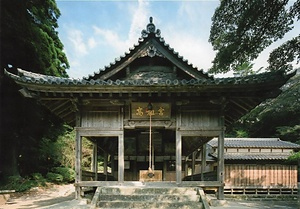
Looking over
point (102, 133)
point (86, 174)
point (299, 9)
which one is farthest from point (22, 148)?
point (299, 9)

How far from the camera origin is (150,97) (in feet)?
25.2

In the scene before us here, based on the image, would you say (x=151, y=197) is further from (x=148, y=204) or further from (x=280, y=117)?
(x=280, y=117)

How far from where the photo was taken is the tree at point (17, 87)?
1415 centimetres

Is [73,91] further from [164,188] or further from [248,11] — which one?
[248,11]

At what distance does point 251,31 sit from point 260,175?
10682mm

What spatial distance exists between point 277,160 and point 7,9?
67.6 ft

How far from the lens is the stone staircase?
6266mm

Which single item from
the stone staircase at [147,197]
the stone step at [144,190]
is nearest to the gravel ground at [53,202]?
the stone staircase at [147,197]

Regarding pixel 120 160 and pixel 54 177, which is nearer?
pixel 120 160

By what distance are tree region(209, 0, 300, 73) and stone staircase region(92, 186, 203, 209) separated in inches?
309

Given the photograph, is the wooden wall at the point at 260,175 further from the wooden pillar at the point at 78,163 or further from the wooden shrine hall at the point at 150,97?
the wooden pillar at the point at 78,163

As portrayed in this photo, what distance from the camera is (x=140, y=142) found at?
12102 millimetres

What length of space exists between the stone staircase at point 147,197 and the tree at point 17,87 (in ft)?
35.4

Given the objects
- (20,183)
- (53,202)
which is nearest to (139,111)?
(53,202)
